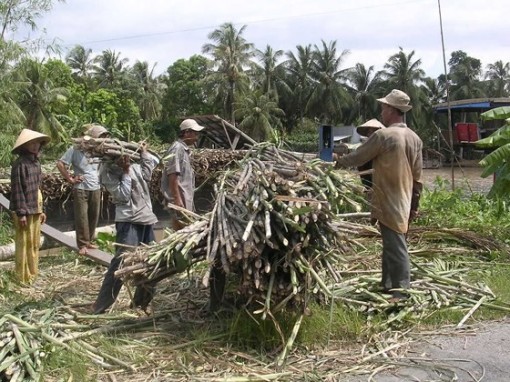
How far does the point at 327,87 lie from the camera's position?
58.1 meters

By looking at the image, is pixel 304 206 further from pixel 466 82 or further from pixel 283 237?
pixel 466 82

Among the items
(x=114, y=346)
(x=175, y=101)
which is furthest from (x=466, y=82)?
(x=114, y=346)

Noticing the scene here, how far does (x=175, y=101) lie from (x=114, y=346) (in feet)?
191

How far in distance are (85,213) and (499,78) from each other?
209 feet

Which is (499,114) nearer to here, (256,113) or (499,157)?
(499,157)

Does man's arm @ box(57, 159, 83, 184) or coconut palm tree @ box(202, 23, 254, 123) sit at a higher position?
coconut palm tree @ box(202, 23, 254, 123)

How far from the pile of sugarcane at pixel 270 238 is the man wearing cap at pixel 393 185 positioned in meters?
0.66

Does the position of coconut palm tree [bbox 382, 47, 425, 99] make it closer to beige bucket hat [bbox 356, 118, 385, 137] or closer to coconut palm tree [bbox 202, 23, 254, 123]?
coconut palm tree [bbox 202, 23, 254, 123]

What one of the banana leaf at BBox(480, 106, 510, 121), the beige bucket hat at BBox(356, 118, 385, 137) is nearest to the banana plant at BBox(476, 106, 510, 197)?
the banana leaf at BBox(480, 106, 510, 121)

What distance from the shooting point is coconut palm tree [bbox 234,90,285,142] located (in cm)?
5172

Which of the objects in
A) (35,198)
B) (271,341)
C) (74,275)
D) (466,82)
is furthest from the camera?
(466,82)

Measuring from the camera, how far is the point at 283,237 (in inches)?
167

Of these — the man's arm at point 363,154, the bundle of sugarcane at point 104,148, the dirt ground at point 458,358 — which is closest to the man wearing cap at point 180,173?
the bundle of sugarcane at point 104,148

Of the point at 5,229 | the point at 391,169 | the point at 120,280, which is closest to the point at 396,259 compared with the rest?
the point at 391,169
